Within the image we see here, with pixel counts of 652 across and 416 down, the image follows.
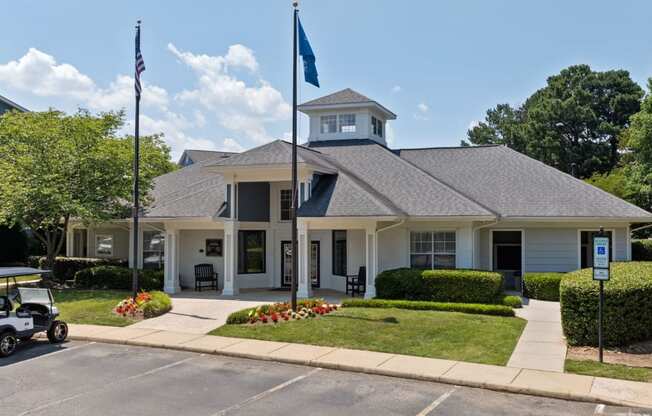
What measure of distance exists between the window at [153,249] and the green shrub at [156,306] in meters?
6.33

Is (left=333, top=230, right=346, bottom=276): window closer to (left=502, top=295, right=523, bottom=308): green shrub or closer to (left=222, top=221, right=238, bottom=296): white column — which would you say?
(left=222, top=221, right=238, bottom=296): white column

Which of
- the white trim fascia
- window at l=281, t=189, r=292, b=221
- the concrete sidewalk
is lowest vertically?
the concrete sidewalk

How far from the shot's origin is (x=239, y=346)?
43.7ft

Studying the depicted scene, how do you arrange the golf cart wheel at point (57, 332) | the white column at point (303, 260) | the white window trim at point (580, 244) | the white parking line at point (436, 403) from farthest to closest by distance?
the white window trim at point (580, 244) → the white column at point (303, 260) → the golf cart wheel at point (57, 332) → the white parking line at point (436, 403)

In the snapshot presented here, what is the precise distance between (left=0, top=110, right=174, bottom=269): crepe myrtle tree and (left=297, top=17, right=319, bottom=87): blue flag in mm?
10241

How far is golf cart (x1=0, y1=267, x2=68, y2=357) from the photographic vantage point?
12461mm

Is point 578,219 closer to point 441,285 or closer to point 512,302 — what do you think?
point 512,302

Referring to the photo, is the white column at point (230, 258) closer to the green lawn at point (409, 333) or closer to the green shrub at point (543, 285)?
the green lawn at point (409, 333)

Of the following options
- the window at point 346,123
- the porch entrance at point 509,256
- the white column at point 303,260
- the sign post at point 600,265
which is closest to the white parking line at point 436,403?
the sign post at point 600,265

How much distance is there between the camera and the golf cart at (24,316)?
12.5 m

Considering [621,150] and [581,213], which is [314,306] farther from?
[621,150]

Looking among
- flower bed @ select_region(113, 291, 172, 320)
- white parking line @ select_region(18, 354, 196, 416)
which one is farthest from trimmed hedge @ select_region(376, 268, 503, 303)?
white parking line @ select_region(18, 354, 196, 416)

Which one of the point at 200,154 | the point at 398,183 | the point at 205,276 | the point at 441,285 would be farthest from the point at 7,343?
the point at 200,154

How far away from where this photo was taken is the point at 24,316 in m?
13.0
